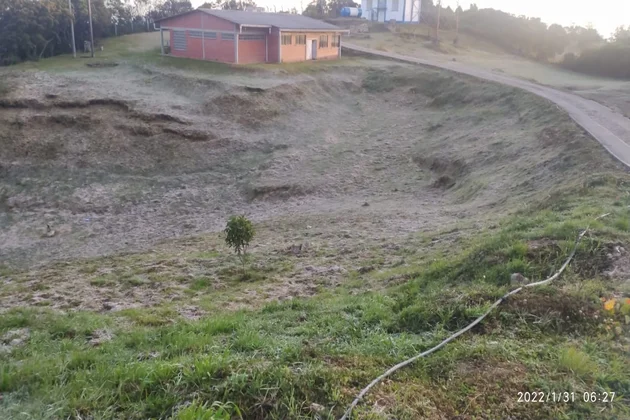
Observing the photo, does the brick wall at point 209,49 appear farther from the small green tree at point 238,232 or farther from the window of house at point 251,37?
the small green tree at point 238,232

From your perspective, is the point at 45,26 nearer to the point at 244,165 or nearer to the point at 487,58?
the point at 244,165

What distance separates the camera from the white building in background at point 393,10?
6456cm

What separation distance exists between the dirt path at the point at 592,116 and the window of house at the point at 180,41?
60.9 ft

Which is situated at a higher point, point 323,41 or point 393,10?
point 393,10

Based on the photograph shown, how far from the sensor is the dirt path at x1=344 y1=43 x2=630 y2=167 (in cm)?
1576

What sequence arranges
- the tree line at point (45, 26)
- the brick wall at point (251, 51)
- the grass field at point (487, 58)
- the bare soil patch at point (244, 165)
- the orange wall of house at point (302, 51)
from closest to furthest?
the bare soil patch at point (244, 165) < the grass field at point (487, 58) < the tree line at point (45, 26) < the brick wall at point (251, 51) < the orange wall of house at point (302, 51)

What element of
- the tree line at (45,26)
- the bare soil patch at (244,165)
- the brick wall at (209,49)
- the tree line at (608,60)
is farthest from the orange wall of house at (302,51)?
the tree line at (608,60)

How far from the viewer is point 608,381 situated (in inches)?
200

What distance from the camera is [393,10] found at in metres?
65.2

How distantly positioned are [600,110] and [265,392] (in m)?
21.5

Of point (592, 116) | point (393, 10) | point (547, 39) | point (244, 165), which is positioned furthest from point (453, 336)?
point (393, 10)

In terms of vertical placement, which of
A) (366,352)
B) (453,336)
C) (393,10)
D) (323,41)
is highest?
(393,10)

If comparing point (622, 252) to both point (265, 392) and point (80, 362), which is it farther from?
point (80, 362)

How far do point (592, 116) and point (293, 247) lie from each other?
13626mm
